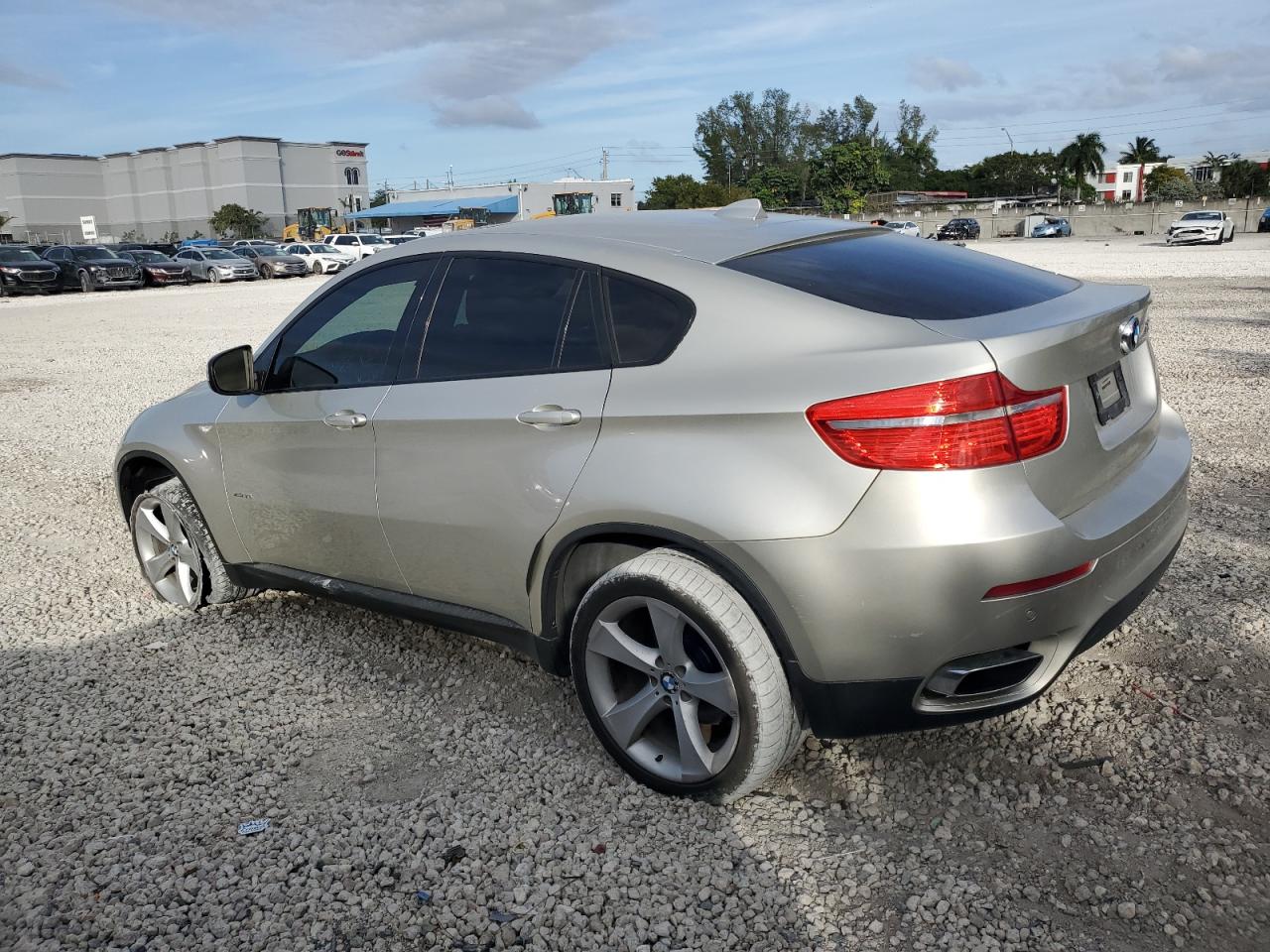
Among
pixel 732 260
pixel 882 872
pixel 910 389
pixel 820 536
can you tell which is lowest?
pixel 882 872

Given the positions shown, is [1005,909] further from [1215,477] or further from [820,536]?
[1215,477]

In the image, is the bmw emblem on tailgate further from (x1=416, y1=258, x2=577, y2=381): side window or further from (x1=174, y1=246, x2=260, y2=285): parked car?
(x1=174, y1=246, x2=260, y2=285): parked car

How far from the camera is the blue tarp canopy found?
9112 centimetres

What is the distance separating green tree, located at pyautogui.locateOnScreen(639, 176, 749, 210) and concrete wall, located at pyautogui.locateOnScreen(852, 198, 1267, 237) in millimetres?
19453

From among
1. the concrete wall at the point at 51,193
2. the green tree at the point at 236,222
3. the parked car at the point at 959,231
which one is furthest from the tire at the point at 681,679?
the concrete wall at the point at 51,193

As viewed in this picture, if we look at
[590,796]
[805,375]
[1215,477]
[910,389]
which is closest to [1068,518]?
[910,389]

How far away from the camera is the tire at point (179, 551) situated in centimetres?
449

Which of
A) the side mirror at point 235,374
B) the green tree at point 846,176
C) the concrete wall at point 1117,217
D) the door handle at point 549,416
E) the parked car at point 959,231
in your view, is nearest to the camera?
the door handle at point 549,416

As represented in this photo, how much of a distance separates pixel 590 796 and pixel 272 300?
2578cm

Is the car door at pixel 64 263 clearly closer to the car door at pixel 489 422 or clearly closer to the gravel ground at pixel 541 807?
the gravel ground at pixel 541 807

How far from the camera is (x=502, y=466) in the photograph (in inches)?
123

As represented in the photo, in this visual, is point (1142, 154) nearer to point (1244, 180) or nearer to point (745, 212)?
point (1244, 180)

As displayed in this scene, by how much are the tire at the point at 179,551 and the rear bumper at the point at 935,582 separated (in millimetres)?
2816

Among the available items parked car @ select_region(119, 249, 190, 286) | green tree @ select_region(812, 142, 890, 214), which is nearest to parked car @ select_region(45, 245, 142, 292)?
parked car @ select_region(119, 249, 190, 286)
